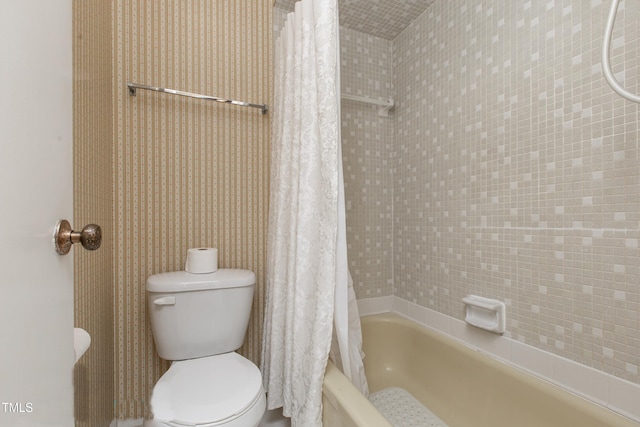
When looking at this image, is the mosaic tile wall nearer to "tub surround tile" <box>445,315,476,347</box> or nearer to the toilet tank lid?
"tub surround tile" <box>445,315,476,347</box>

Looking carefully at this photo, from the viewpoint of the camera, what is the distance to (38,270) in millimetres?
361

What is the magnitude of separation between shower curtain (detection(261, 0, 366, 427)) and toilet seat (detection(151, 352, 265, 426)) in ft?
0.59

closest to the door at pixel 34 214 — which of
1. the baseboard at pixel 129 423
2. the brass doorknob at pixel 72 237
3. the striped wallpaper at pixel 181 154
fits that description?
the brass doorknob at pixel 72 237

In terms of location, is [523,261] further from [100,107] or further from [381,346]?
[100,107]

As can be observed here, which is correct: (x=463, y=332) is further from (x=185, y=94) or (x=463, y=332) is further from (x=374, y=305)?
(x=185, y=94)

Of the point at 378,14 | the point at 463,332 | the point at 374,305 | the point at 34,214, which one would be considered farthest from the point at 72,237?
the point at 378,14

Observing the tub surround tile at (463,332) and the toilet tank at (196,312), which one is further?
the tub surround tile at (463,332)

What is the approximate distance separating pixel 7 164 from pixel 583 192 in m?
1.35

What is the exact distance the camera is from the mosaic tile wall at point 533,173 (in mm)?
917

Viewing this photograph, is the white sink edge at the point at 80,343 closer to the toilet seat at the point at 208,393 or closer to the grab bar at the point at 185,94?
the toilet seat at the point at 208,393

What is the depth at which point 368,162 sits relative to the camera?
1.83 m

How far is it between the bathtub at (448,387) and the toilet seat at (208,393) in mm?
263

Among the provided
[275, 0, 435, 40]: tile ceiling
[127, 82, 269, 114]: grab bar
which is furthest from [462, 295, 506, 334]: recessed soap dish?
[275, 0, 435, 40]: tile ceiling

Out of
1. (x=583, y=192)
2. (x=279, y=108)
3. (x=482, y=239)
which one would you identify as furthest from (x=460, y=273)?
(x=279, y=108)
